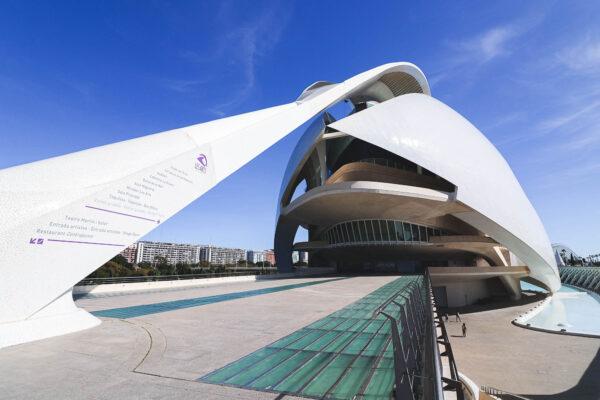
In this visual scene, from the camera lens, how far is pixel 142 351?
12.2 ft

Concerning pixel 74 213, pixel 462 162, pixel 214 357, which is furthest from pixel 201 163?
pixel 462 162

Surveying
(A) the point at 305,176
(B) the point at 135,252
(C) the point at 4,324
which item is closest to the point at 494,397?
(C) the point at 4,324

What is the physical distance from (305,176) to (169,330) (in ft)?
98.6

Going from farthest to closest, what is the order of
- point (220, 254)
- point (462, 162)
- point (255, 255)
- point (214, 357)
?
point (255, 255)
point (220, 254)
point (462, 162)
point (214, 357)

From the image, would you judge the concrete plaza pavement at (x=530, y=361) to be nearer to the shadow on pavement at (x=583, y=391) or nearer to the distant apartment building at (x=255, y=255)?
the shadow on pavement at (x=583, y=391)

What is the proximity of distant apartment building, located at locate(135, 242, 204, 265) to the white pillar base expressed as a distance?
14516 cm

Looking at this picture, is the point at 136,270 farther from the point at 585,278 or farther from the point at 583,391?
the point at 585,278

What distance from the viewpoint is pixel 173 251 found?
152125 mm

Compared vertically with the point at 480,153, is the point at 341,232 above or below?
below

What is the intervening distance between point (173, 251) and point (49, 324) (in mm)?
161578

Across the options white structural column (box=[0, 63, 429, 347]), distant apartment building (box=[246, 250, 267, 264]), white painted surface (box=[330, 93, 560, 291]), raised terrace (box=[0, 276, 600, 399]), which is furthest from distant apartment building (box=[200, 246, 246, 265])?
raised terrace (box=[0, 276, 600, 399])

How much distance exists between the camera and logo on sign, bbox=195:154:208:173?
24.5ft

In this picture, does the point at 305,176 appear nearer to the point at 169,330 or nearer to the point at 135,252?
the point at 169,330

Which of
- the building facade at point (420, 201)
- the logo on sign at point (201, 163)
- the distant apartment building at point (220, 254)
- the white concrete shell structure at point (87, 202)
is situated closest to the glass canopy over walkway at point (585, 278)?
the building facade at point (420, 201)
